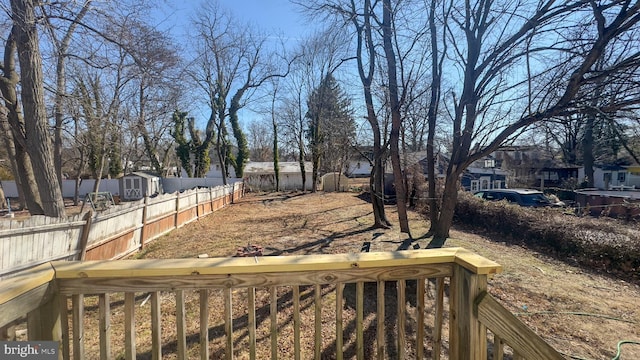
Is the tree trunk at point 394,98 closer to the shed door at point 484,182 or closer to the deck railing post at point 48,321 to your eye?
the deck railing post at point 48,321

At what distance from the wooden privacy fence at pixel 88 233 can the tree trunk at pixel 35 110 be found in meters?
0.90

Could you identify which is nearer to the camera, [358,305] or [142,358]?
[358,305]

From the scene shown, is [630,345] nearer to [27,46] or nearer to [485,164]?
[27,46]

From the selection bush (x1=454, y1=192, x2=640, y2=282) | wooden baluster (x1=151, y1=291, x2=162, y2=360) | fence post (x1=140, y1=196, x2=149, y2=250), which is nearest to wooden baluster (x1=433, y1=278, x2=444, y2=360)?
wooden baluster (x1=151, y1=291, x2=162, y2=360)

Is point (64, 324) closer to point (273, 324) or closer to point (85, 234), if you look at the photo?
point (273, 324)

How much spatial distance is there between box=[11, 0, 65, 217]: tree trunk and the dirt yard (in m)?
2.37

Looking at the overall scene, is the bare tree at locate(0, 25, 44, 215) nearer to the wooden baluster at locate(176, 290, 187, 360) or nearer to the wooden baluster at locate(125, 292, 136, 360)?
the wooden baluster at locate(125, 292, 136, 360)

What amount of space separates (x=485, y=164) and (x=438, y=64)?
2556 cm

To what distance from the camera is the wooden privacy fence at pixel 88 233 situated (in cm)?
382

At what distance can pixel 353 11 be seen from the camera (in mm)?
8133

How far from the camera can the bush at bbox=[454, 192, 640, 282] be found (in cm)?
587

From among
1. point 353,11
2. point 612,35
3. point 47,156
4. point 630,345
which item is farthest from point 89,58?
point 630,345

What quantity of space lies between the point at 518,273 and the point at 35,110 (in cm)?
895

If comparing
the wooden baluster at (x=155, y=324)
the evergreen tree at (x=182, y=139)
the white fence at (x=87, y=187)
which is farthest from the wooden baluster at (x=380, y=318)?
the white fence at (x=87, y=187)
